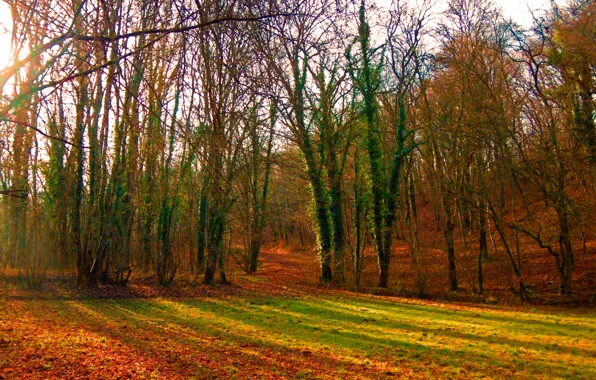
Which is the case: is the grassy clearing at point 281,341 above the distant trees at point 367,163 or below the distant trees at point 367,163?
below

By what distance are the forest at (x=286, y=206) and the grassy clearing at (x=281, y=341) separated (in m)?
0.06

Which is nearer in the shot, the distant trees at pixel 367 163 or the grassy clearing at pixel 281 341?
the grassy clearing at pixel 281 341

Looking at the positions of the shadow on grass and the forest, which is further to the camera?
the shadow on grass

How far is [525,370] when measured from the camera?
21.6 feet

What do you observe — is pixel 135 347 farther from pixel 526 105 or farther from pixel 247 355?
pixel 526 105

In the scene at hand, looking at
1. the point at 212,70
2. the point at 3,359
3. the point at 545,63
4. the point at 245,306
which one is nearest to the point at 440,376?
the point at 212,70

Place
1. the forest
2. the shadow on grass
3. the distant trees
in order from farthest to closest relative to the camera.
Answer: the distant trees
the shadow on grass
the forest

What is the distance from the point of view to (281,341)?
8328 mm

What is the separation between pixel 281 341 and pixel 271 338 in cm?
29

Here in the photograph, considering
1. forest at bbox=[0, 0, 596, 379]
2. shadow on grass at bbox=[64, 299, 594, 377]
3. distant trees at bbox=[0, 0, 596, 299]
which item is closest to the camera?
forest at bbox=[0, 0, 596, 379]

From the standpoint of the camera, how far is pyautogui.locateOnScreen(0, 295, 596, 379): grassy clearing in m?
6.36

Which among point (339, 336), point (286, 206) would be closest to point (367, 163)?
point (286, 206)

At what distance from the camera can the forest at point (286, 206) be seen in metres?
4.30

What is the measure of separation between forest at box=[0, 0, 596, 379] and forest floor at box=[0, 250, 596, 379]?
2.5 inches
